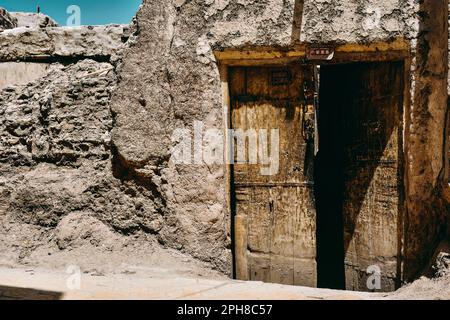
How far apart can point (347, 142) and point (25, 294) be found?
2489 millimetres

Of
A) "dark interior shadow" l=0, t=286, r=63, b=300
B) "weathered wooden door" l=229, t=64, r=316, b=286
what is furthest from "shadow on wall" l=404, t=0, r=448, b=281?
"dark interior shadow" l=0, t=286, r=63, b=300

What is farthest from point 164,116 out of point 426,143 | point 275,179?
point 426,143

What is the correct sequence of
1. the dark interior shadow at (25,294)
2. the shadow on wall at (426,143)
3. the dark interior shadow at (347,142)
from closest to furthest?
the dark interior shadow at (25,294), the shadow on wall at (426,143), the dark interior shadow at (347,142)

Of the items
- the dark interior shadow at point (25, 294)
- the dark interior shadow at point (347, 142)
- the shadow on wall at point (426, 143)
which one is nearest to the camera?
the dark interior shadow at point (25, 294)

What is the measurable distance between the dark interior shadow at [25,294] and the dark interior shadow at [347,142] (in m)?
2.14

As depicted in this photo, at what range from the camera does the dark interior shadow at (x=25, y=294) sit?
98.3 inches

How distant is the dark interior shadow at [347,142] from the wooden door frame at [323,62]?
3.5 inches

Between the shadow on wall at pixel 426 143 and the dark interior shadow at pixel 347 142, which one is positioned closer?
the shadow on wall at pixel 426 143

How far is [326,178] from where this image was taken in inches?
168

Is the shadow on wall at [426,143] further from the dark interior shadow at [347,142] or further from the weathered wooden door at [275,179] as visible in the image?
the weathered wooden door at [275,179]

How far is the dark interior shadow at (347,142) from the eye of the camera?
339 cm

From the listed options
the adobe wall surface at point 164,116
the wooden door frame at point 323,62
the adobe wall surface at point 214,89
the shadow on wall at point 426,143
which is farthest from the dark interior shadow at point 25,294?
the shadow on wall at point 426,143

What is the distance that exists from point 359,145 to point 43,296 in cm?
240

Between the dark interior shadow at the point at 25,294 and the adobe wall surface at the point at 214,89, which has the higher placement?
the adobe wall surface at the point at 214,89
